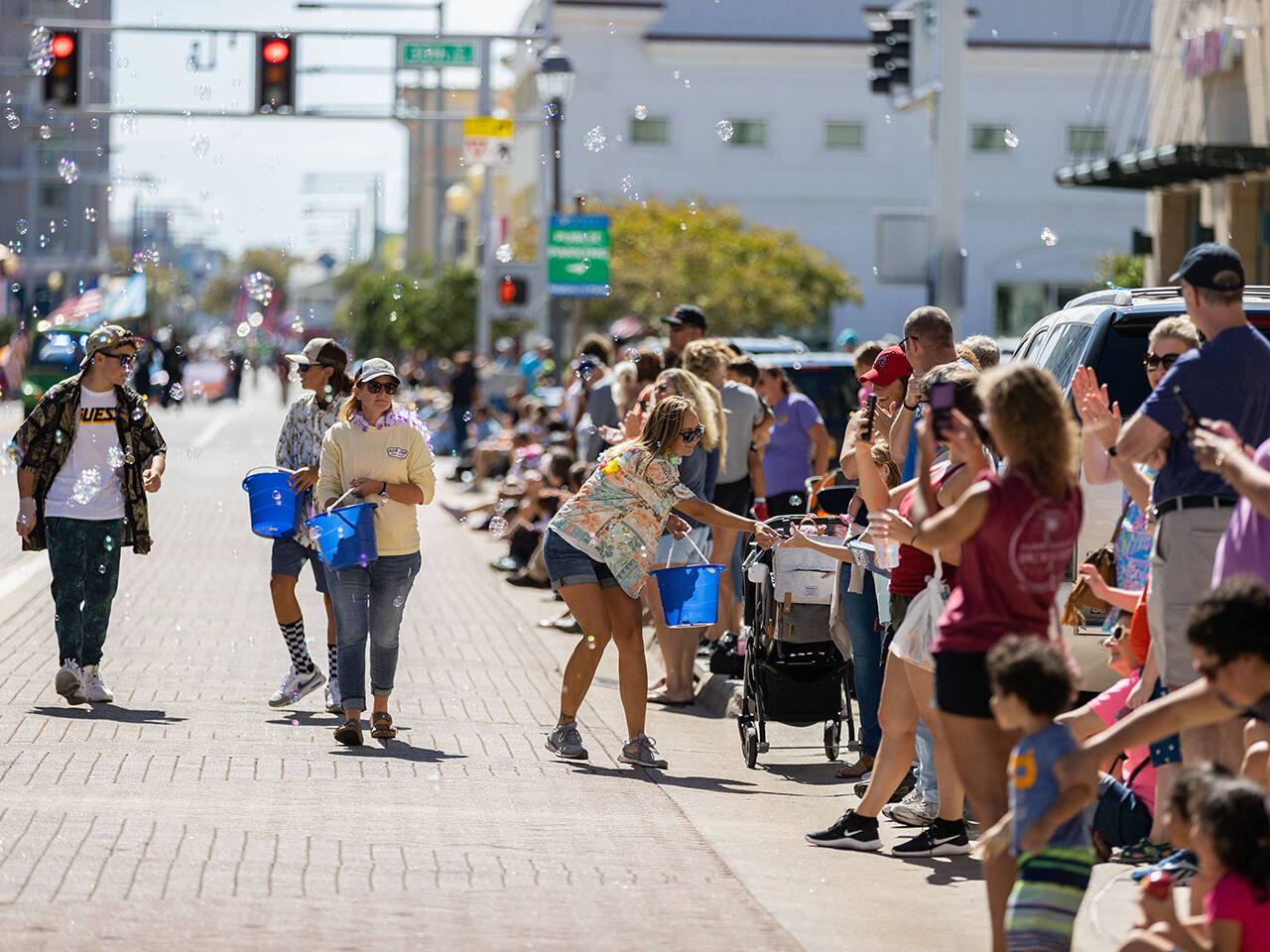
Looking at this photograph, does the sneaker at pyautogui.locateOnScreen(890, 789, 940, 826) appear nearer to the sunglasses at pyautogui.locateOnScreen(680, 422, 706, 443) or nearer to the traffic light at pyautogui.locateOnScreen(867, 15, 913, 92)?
the sunglasses at pyautogui.locateOnScreen(680, 422, 706, 443)

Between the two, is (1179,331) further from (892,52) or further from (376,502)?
(892,52)

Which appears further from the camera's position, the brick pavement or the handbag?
the handbag

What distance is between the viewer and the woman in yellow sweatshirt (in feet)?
30.1

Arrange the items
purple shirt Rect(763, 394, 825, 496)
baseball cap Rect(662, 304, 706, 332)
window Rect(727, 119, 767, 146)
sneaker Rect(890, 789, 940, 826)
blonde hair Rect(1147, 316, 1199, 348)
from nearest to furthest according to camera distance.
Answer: blonde hair Rect(1147, 316, 1199, 348) < sneaker Rect(890, 789, 940, 826) < baseball cap Rect(662, 304, 706, 332) < purple shirt Rect(763, 394, 825, 496) < window Rect(727, 119, 767, 146)

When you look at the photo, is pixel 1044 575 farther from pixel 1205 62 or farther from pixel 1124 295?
pixel 1205 62

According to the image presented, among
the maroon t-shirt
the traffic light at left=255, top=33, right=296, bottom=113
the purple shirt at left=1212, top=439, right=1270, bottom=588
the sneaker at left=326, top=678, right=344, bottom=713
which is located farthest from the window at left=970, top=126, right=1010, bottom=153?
the maroon t-shirt

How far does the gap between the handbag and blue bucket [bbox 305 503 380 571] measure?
329cm

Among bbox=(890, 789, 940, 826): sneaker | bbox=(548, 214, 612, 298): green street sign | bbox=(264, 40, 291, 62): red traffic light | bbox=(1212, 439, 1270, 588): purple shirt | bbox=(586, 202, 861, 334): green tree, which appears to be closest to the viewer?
bbox=(1212, 439, 1270, 588): purple shirt

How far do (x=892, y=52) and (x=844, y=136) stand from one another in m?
39.7

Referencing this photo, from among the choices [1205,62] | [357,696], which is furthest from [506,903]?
[1205,62]

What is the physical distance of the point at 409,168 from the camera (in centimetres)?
8769

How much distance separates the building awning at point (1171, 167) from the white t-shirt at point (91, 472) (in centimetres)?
1541

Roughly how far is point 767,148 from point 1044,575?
53486mm

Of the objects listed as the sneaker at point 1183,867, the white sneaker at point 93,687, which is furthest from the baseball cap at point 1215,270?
the white sneaker at point 93,687
